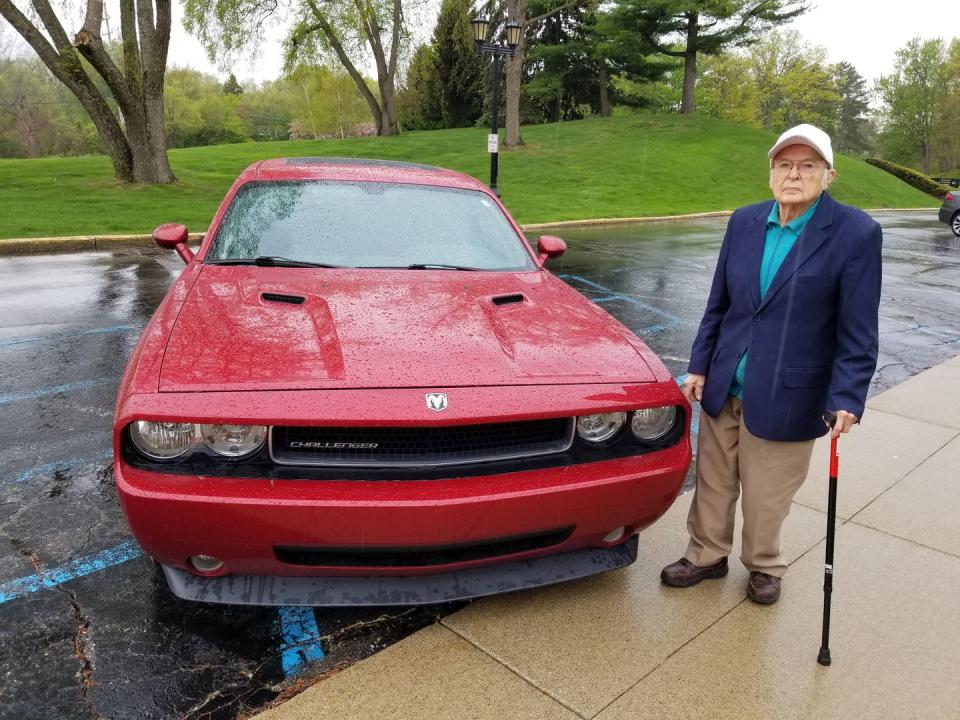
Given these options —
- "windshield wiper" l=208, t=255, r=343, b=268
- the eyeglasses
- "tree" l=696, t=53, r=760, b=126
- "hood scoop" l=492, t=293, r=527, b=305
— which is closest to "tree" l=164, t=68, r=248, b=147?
"tree" l=696, t=53, r=760, b=126

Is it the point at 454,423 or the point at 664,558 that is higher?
the point at 454,423

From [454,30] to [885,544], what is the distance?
45.4m

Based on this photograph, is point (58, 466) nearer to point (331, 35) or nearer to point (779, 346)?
point (779, 346)

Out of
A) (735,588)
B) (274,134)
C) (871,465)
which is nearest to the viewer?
(735,588)

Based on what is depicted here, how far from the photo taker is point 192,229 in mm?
14500

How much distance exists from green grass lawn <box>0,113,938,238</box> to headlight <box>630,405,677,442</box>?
13718mm

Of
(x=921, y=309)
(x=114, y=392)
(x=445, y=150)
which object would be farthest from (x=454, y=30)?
(x=114, y=392)

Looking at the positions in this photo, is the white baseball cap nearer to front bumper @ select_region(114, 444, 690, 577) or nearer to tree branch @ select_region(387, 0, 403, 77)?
front bumper @ select_region(114, 444, 690, 577)

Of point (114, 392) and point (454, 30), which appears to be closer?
point (114, 392)

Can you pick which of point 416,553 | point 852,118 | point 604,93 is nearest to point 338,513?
point 416,553

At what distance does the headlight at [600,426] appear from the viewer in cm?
245

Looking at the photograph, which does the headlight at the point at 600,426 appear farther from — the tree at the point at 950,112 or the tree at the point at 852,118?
the tree at the point at 852,118

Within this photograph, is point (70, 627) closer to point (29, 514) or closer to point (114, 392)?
point (29, 514)

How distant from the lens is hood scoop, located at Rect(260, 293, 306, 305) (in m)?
2.89
